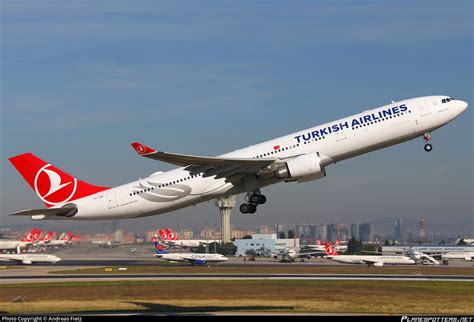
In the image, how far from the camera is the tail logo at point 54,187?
52.8m

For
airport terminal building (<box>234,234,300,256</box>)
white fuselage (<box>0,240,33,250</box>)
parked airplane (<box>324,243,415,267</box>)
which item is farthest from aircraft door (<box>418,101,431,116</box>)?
white fuselage (<box>0,240,33,250</box>)

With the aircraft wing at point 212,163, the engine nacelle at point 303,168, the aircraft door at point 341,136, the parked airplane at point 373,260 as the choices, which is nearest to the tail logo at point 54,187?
the aircraft wing at point 212,163

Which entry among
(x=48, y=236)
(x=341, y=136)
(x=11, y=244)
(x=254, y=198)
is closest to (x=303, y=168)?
(x=341, y=136)

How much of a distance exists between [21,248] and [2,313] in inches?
4479

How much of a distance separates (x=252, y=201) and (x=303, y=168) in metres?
6.08

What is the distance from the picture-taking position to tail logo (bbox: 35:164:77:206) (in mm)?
52750

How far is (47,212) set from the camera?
164 ft

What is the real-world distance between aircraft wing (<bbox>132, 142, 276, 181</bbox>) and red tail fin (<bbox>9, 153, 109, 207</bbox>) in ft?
32.4

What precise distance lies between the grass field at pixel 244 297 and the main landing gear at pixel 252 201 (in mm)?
5847

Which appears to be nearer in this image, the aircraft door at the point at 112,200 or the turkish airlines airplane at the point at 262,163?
the turkish airlines airplane at the point at 262,163

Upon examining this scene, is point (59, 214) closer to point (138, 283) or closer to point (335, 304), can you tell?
point (138, 283)

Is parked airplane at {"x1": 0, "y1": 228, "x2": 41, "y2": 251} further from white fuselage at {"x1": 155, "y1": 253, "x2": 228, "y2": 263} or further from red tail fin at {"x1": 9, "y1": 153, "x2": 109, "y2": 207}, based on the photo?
red tail fin at {"x1": 9, "y1": 153, "x2": 109, "y2": 207}

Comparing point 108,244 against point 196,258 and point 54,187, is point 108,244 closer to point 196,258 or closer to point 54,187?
point 196,258

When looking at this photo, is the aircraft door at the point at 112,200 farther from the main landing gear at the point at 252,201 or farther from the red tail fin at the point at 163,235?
the red tail fin at the point at 163,235
